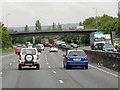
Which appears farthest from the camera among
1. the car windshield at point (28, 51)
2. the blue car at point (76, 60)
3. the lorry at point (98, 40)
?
the lorry at point (98, 40)

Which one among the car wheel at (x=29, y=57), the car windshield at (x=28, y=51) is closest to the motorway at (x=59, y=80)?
the car wheel at (x=29, y=57)

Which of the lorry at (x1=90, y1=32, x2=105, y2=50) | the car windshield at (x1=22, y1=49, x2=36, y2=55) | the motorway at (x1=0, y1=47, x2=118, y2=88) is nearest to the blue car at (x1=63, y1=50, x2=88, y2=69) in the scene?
the car windshield at (x1=22, y1=49, x2=36, y2=55)

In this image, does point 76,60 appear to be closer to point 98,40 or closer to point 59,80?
point 59,80

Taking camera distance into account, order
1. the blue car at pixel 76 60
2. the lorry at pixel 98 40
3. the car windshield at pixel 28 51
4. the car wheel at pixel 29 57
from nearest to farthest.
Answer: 1. the car wheel at pixel 29 57
2. the blue car at pixel 76 60
3. the car windshield at pixel 28 51
4. the lorry at pixel 98 40

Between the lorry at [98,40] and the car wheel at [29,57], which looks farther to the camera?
the lorry at [98,40]

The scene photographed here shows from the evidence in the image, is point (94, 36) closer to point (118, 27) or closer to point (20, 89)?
point (118, 27)

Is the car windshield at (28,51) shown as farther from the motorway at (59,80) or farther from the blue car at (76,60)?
the motorway at (59,80)

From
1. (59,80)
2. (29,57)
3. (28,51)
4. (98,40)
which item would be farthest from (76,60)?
(98,40)

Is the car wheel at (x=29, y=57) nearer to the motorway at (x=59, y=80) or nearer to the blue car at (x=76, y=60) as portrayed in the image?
the blue car at (x=76, y=60)

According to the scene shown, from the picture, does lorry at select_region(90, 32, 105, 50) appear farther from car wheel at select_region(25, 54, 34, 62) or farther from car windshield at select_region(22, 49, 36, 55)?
car wheel at select_region(25, 54, 34, 62)

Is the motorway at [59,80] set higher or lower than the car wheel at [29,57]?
lower

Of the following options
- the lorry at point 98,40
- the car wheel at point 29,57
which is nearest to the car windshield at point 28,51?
the car wheel at point 29,57

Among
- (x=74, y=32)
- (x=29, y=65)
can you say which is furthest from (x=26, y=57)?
(x=74, y=32)

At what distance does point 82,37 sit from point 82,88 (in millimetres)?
172176
